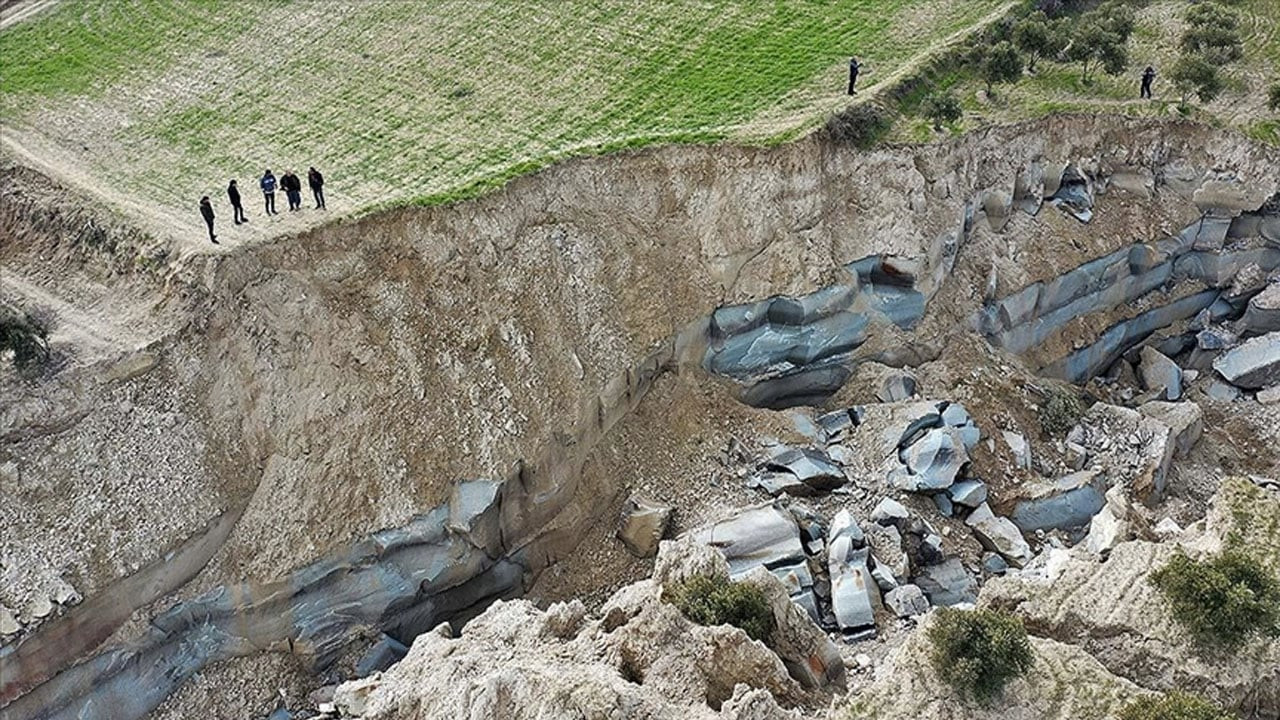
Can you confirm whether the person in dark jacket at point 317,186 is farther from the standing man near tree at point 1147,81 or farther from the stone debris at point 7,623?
the standing man near tree at point 1147,81

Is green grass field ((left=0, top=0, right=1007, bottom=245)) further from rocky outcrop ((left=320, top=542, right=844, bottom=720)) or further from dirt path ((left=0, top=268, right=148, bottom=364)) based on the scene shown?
rocky outcrop ((left=320, top=542, right=844, bottom=720))

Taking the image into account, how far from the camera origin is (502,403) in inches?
1180

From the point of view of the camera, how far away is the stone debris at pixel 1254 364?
36719 millimetres

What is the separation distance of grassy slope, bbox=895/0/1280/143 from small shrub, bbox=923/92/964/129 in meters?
0.32

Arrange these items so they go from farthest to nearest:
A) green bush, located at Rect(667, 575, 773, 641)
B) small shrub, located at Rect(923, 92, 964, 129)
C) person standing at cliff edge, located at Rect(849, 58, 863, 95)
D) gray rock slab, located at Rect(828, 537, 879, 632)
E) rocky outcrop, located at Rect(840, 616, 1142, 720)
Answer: person standing at cliff edge, located at Rect(849, 58, 863, 95)
small shrub, located at Rect(923, 92, 964, 129)
gray rock slab, located at Rect(828, 537, 879, 632)
green bush, located at Rect(667, 575, 773, 641)
rocky outcrop, located at Rect(840, 616, 1142, 720)

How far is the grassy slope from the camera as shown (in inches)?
1487

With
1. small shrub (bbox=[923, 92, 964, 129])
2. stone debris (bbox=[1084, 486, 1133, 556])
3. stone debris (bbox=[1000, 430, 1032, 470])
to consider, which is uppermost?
small shrub (bbox=[923, 92, 964, 129])

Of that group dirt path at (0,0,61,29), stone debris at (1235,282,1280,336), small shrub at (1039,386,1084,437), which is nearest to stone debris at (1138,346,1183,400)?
stone debris at (1235,282,1280,336)

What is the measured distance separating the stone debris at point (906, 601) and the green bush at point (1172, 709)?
761cm

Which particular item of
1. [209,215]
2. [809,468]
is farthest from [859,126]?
[209,215]

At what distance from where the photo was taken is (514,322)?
101ft

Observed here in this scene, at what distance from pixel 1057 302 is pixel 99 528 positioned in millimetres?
29368

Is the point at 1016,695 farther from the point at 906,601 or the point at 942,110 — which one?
the point at 942,110

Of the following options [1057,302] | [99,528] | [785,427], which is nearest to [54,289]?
[99,528]
